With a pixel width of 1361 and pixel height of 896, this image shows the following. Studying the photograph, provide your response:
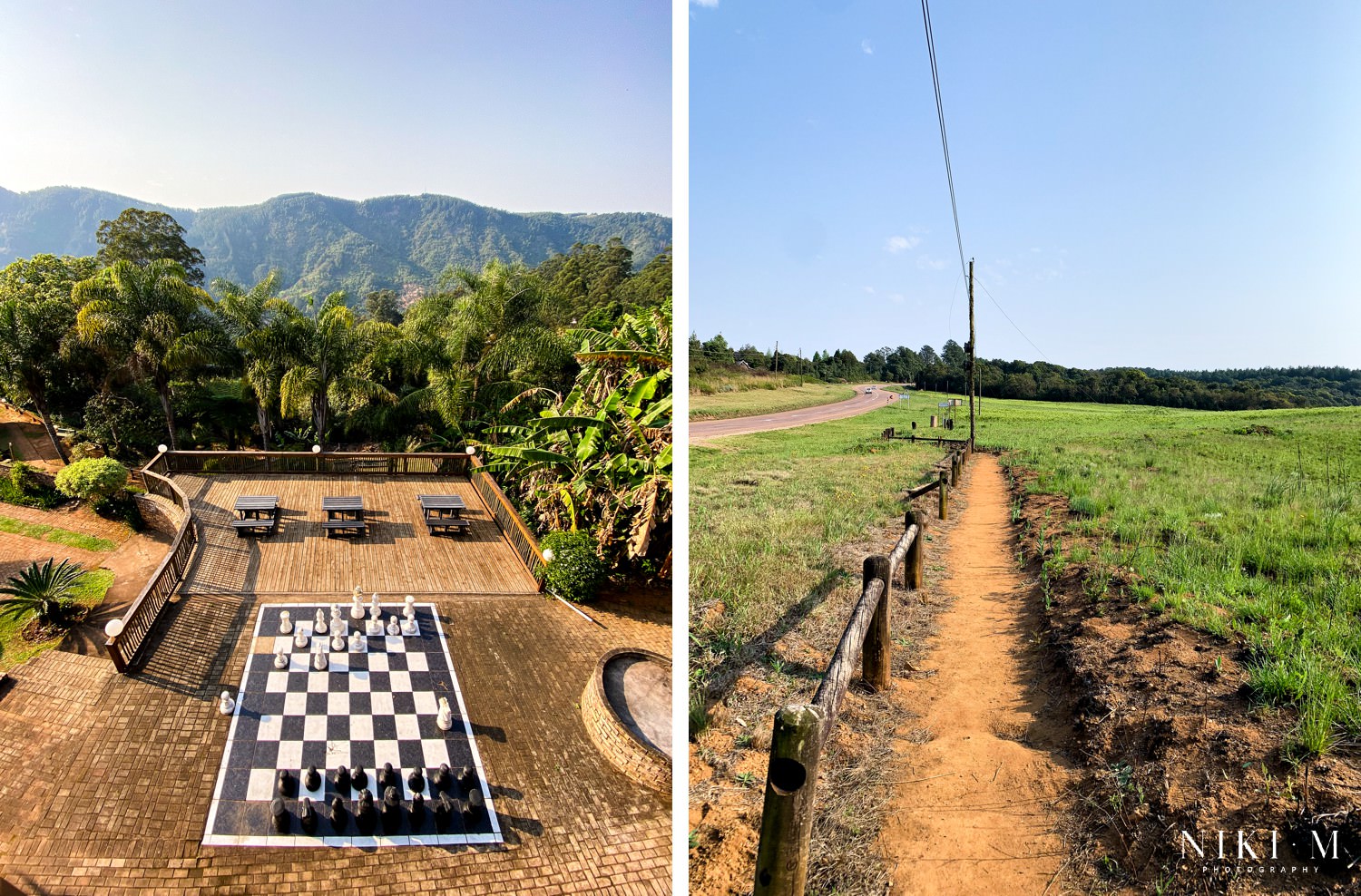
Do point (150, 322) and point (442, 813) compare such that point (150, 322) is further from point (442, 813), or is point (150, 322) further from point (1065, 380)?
point (1065, 380)

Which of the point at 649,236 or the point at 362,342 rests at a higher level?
the point at 649,236

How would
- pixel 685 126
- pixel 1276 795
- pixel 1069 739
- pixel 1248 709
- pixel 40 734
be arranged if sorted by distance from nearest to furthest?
pixel 685 126
pixel 1276 795
pixel 1248 709
pixel 1069 739
pixel 40 734

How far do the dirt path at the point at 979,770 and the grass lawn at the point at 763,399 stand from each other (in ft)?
50.2

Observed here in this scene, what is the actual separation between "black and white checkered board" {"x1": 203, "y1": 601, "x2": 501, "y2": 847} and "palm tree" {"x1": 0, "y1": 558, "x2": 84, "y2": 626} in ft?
7.16

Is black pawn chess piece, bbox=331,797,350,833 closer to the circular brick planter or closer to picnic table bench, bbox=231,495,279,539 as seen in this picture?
the circular brick planter

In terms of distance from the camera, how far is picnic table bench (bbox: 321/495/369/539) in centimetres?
928

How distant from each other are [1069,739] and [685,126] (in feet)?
9.19

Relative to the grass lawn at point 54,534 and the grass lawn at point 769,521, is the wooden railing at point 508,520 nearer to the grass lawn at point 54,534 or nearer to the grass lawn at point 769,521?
the grass lawn at point 769,521

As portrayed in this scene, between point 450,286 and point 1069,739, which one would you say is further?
point 450,286

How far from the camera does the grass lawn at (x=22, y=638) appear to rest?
20.6ft

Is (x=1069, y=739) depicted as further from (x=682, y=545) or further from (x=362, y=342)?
(x=362, y=342)

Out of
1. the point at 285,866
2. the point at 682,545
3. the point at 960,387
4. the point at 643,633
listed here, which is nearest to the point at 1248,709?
the point at 682,545

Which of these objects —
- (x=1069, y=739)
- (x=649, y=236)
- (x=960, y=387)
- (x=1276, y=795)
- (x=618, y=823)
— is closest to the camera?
(x=1276, y=795)

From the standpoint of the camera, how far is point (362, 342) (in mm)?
15555
